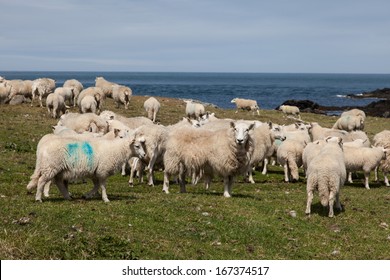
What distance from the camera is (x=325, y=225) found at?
516 inches

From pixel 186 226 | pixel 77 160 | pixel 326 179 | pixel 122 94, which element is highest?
pixel 122 94

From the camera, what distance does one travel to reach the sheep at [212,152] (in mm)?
15695

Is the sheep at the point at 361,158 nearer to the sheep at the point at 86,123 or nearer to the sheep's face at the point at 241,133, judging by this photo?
the sheep's face at the point at 241,133

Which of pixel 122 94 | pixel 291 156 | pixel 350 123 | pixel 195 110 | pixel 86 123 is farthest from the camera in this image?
pixel 122 94

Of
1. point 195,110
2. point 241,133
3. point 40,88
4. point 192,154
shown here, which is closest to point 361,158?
point 241,133

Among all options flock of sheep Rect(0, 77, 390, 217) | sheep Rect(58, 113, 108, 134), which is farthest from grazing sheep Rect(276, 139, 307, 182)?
sheep Rect(58, 113, 108, 134)

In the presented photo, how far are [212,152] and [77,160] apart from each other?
4258mm

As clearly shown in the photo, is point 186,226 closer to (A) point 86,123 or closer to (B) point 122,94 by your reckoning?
(A) point 86,123

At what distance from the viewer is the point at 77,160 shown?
540 inches

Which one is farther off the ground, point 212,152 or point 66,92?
point 66,92

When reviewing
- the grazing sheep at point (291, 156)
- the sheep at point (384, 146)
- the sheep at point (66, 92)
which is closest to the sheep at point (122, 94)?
the sheep at point (66, 92)

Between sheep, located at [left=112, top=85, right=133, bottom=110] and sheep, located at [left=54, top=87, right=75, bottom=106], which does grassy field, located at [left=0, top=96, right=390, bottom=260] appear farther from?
sheep, located at [left=112, top=85, right=133, bottom=110]

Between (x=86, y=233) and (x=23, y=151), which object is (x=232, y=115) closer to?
(x=23, y=151)

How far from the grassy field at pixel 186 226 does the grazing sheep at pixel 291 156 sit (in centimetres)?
336
